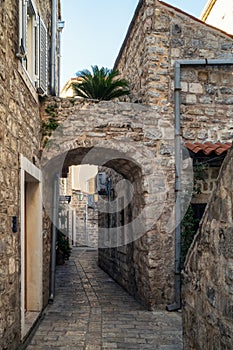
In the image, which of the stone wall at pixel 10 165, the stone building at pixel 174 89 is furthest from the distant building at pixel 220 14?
the stone wall at pixel 10 165

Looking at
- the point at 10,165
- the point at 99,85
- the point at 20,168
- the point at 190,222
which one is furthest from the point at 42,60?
the point at 190,222

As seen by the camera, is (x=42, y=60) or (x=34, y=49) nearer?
(x=34, y=49)

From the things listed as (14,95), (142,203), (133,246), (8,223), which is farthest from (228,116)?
(8,223)

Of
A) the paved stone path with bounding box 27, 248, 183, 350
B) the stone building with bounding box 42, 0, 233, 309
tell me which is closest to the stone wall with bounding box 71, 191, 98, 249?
the paved stone path with bounding box 27, 248, 183, 350

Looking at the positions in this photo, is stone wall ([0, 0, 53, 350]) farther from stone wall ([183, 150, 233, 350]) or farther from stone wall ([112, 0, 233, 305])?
stone wall ([112, 0, 233, 305])

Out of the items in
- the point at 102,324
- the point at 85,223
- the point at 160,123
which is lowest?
the point at 102,324

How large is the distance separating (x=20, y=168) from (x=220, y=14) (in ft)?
26.7

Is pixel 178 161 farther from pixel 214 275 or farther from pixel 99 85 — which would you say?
pixel 214 275

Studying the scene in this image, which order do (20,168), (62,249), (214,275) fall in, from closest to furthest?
(214,275) → (20,168) → (62,249)

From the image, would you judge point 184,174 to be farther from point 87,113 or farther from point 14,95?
point 14,95

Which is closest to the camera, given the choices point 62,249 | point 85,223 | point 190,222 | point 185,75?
point 190,222

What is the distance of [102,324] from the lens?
5.18 metres

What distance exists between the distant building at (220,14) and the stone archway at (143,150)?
4.74m

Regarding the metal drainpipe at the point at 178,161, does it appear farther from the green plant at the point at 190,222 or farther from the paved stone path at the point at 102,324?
the paved stone path at the point at 102,324
